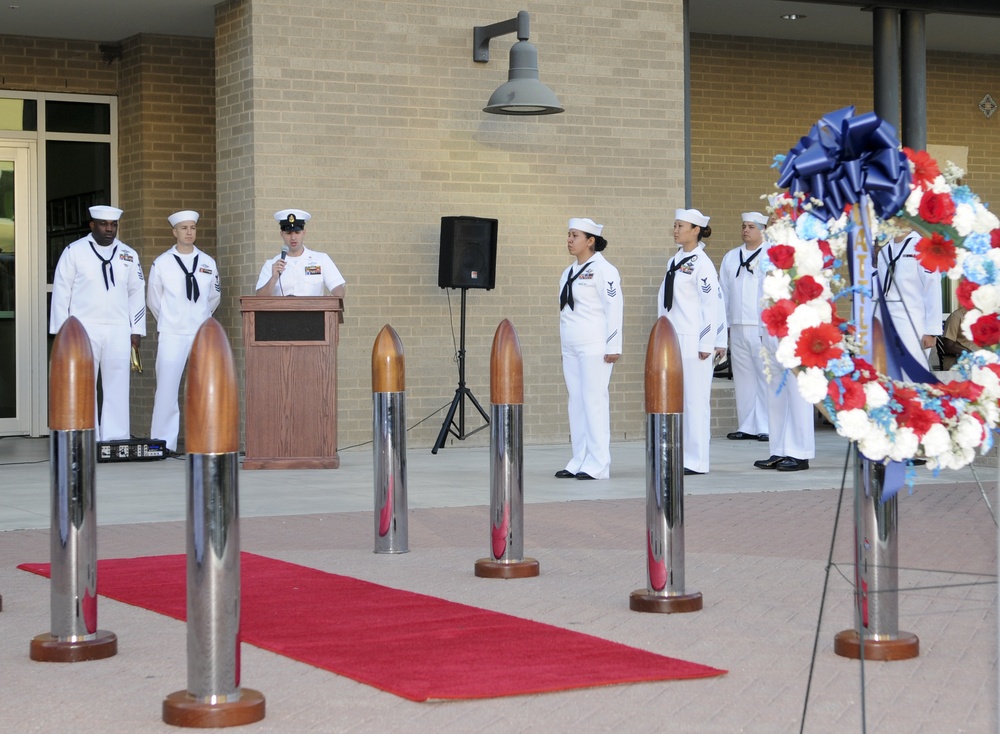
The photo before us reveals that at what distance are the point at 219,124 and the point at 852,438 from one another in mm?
10455

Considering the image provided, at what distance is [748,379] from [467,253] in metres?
3.44

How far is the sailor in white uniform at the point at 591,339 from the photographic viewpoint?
10.8m

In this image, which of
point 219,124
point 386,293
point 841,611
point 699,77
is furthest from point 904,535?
point 699,77

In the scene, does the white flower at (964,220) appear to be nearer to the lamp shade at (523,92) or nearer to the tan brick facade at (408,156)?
the lamp shade at (523,92)

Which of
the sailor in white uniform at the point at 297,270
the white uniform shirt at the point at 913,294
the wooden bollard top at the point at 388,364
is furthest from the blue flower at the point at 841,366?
the sailor in white uniform at the point at 297,270

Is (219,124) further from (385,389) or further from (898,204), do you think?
(898,204)

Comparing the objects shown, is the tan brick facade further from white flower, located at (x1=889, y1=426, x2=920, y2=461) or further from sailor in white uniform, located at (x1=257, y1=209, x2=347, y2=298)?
white flower, located at (x1=889, y1=426, x2=920, y2=461)

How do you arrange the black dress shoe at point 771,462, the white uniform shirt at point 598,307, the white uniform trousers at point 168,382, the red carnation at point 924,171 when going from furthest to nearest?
1. the white uniform trousers at point 168,382
2. the black dress shoe at point 771,462
3. the white uniform shirt at point 598,307
4. the red carnation at point 924,171

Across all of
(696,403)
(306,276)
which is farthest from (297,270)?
(696,403)

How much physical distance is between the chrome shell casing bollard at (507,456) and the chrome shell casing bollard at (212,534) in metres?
2.65

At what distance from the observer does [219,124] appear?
13.6 m

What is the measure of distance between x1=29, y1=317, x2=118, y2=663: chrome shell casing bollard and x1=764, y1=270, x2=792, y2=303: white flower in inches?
86.3

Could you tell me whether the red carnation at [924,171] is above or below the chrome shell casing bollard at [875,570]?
above

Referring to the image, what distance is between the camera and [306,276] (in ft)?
40.8
